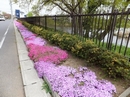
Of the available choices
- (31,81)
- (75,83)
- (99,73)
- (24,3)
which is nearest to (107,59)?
(99,73)

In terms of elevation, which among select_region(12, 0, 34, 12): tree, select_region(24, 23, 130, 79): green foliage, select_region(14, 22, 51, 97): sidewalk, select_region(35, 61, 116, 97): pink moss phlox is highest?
select_region(12, 0, 34, 12): tree

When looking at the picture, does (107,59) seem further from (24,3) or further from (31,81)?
(24,3)

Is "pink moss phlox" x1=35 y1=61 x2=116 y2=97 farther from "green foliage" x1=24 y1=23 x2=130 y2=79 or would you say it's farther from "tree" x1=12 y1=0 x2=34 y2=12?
"tree" x1=12 y1=0 x2=34 y2=12

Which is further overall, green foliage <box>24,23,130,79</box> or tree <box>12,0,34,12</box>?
tree <box>12,0,34,12</box>

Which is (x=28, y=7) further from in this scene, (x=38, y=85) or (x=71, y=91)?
(x=71, y=91)

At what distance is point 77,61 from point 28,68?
5.33 ft

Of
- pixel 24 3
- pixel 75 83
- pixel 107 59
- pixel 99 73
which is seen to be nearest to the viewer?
pixel 75 83

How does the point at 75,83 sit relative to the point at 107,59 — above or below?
below

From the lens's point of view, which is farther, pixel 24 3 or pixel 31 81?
pixel 24 3

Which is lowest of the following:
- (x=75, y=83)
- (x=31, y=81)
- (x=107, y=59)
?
(x=31, y=81)

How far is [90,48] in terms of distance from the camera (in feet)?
11.5

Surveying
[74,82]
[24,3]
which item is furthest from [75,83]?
[24,3]

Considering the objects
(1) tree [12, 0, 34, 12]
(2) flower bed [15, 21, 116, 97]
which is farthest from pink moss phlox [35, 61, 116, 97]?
(1) tree [12, 0, 34, 12]

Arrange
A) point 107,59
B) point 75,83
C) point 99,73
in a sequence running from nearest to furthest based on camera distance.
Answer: point 75,83, point 107,59, point 99,73
